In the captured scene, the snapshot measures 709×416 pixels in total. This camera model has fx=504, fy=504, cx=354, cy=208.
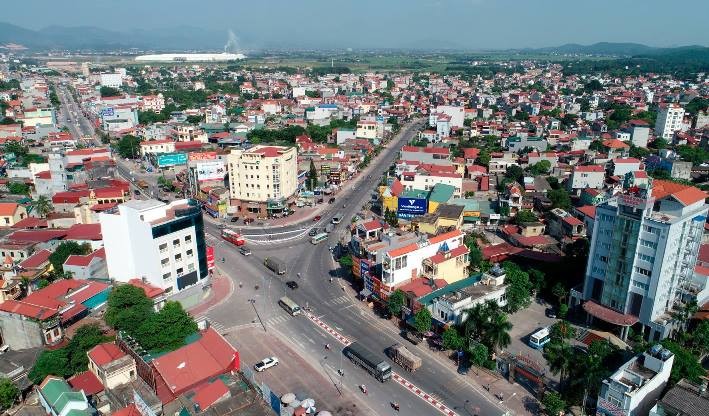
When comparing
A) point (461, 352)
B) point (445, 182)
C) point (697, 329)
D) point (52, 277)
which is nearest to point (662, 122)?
point (445, 182)

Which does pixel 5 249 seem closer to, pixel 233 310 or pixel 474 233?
pixel 233 310

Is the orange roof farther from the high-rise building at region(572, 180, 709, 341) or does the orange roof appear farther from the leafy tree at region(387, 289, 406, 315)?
the leafy tree at region(387, 289, 406, 315)

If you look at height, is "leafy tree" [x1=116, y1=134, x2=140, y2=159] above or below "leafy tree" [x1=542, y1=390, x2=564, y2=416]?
above

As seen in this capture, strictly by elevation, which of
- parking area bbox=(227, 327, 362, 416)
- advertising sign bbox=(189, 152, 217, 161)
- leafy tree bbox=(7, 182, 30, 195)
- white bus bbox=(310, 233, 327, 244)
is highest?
advertising sign bbox=(189, 152, 217, 161)


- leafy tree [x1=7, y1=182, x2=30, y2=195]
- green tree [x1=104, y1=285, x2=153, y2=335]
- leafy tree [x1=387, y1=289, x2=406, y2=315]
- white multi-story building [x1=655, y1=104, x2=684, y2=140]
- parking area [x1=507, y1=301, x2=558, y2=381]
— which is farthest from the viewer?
white multi-story building [x1=655, y1=104, x2=684, y2=140]

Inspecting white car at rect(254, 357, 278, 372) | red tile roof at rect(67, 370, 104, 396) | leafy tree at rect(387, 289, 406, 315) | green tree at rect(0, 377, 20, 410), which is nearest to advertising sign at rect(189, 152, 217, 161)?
leafy tree at rect(387, 289, 406, 315)

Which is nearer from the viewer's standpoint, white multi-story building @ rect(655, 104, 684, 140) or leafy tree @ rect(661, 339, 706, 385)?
leafy tree @ rect(661, 339, 706, 385)

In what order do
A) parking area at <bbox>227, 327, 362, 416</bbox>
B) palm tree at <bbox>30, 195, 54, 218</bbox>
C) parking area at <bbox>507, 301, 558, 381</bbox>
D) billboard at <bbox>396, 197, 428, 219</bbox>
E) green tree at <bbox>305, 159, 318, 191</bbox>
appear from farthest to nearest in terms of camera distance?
green tree at <bbox>305, 159, 318, 191</bbox> < billboard at <bbox>396, 197, 428, 219</bbox> < palm tree at <bbox>30, 195, 54, 218</bbox> < parking area at <bbox>507, 301, 558, 381</bbox> < parking area at <bbox>227, 327, 362, 416</bbox>
